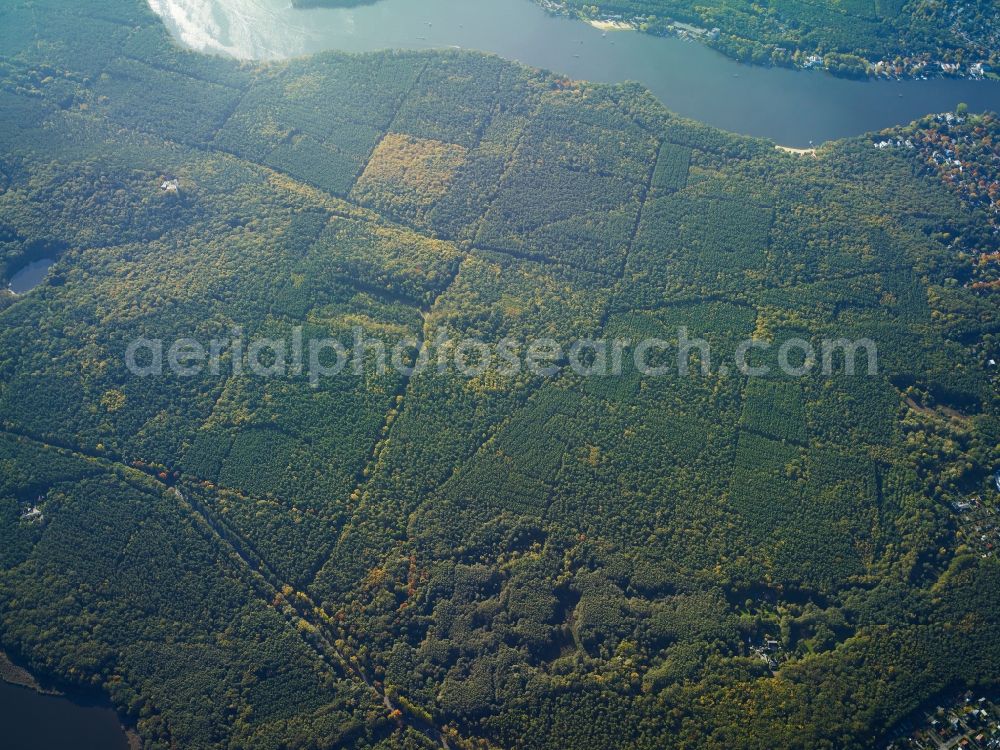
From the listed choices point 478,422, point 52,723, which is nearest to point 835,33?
point 478,422

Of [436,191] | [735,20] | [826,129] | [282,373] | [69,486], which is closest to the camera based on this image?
[69,486]

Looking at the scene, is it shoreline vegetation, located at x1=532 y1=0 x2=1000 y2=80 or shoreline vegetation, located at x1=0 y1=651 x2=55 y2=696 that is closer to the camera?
shoreline vegetation, located at x1=0 y1=651 x2=55 y2=696

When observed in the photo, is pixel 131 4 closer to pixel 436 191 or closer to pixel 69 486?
pixel 436 191

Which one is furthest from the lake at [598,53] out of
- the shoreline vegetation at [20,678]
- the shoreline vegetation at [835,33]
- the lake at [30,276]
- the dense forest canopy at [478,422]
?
the shoreline vegetation at [20,678]

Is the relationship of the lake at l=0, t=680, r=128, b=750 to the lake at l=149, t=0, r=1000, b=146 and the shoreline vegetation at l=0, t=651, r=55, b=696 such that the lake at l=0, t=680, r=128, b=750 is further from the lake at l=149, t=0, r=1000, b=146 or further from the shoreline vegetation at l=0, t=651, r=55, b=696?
the lake at l=149, t=0, r=1000, b=146

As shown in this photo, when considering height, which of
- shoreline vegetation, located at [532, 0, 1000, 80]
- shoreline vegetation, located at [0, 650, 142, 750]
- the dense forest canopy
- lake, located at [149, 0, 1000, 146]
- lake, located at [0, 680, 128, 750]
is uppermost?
shoreline vegetation, located at [532, 0, 1000, 80]

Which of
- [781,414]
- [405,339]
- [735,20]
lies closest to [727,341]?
[781,414]

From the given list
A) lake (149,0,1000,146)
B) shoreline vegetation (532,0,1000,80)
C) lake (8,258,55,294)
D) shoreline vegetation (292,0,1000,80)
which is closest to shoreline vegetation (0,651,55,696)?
lake (8,258,55,294)
